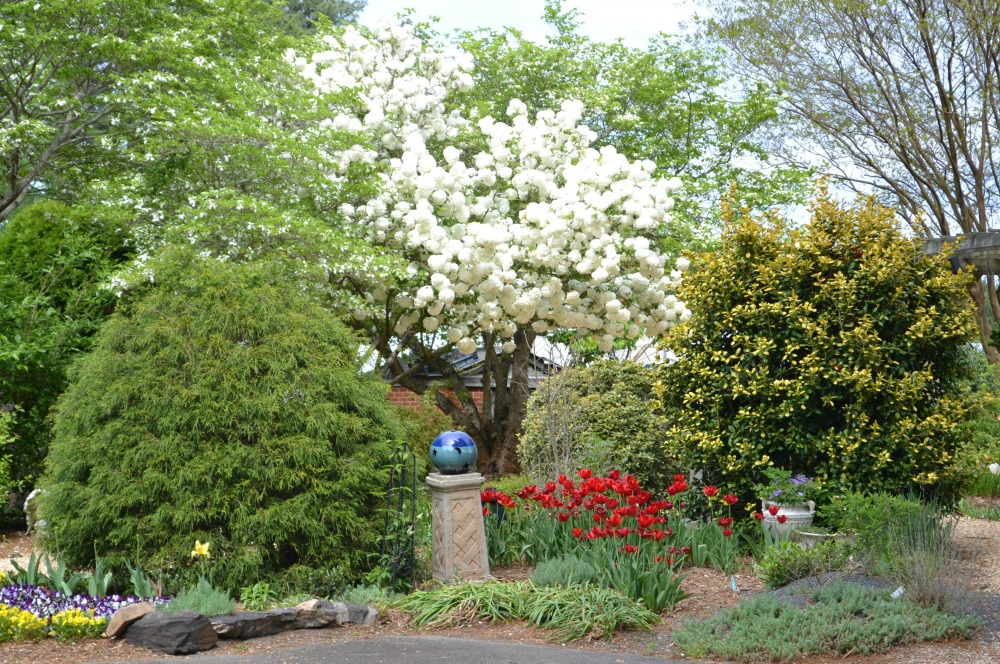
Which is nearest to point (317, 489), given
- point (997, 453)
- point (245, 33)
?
point (997, 453)

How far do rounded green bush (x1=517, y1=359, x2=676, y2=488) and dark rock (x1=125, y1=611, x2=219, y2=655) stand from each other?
4058 mm

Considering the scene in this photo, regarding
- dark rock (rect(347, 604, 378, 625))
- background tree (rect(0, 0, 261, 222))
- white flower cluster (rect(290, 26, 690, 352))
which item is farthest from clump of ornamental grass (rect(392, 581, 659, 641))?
background tree (rect(0, 0, 261, 222))

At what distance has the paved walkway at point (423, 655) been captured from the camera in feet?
17.7

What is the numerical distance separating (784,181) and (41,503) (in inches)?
531

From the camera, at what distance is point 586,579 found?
6.69 metres

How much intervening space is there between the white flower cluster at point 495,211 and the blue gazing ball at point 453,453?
3.95 meters

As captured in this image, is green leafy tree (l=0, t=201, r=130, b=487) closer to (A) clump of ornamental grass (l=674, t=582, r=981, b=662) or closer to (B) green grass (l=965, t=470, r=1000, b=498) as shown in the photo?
(A) clump of ornamental grass (l=674, t=582, r=981, b=662)

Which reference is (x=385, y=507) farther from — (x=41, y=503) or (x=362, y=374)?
(x=41, y=503)

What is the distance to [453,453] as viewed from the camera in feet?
23.9

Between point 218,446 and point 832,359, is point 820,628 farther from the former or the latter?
point 218,446

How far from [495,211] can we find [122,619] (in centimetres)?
775

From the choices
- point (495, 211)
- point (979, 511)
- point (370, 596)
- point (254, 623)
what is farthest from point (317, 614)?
point (979, 511)

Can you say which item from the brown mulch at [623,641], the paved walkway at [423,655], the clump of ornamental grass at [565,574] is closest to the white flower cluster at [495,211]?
the clump of ornamental grass at [565,574]

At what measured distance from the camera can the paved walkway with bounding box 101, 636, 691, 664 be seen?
212 inches
